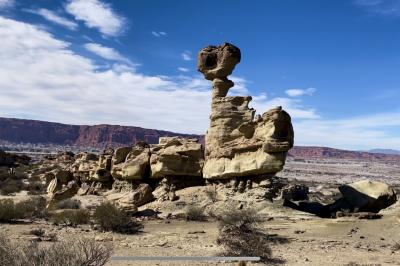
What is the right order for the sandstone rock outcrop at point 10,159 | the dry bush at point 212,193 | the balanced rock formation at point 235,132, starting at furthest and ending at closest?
1. the sandstone rock outcrop at point 10,159
2. the dry bush at point 212,193
3. the balanced rock formation at point 235,132

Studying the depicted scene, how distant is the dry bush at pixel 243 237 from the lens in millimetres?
12172

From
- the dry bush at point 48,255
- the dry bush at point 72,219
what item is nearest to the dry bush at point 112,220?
the dry bush at point 72,219

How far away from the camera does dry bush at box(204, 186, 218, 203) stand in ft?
76.2

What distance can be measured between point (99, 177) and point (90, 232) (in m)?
16.1

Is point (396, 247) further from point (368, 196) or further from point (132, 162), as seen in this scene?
point (132, 162)

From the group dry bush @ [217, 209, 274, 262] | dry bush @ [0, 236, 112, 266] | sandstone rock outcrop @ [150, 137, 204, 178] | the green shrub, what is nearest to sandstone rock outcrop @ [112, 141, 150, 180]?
sandstone rock outcrop @ [150, 137, 204, 178]

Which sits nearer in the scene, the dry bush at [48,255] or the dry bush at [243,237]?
the dry bush at [48,255]

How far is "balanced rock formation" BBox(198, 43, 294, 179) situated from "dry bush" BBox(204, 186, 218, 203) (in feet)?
2.16

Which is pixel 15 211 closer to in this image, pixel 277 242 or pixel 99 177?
pixel 277 242

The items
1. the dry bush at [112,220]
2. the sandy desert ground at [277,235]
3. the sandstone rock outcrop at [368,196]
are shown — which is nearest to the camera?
the sandy desert ground at [277,235]

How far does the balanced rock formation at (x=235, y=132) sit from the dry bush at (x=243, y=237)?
526 centimetres

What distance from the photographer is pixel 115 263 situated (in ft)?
36.1

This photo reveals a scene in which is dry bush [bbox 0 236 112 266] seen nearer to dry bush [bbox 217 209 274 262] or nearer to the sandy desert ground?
the sandy desert ground

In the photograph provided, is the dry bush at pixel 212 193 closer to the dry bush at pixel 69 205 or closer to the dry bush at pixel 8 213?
the dry bush at pixel 69 205
